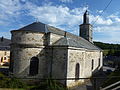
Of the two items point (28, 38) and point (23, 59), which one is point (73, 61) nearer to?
point (23, 59)

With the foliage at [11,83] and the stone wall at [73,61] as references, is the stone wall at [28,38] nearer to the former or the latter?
the stone wall at [73,61]

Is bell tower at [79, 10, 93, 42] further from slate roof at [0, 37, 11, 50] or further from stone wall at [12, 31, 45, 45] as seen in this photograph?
slate roof at [0, 37, 11, 50]

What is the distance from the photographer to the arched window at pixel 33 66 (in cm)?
1527

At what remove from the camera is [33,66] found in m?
15.4

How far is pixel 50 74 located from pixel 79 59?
3.91m

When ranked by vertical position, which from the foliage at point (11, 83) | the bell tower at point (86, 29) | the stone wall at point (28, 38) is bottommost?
the foliage at point (11, 83)

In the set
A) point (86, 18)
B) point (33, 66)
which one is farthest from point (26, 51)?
point (86, 18)

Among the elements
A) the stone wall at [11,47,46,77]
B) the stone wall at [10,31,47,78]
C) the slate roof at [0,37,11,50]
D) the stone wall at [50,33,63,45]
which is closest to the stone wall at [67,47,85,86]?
the stone wall at [50,33,63,45]

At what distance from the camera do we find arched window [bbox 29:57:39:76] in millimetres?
15273

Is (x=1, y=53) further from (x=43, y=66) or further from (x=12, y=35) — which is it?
(x=43, y=66)

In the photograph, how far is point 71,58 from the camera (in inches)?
602

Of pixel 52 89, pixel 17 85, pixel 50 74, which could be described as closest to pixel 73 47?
pixel 50 74

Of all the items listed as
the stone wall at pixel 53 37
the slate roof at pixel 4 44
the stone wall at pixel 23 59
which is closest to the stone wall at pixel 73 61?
the stone wall at pixel 53 37

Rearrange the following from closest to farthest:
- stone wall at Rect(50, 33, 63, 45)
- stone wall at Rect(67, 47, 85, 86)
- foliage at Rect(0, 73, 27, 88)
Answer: foliage at Rect(0, 73, 27, 88), stone wall at Rect(67, 47, 85, 86), stone wall at Rect(50, 33, 63, 45)
